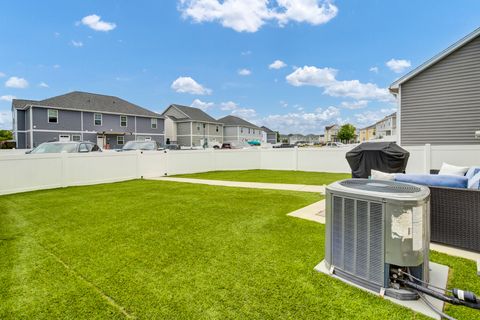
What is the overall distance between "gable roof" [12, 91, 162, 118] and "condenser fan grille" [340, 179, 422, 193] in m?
30.5

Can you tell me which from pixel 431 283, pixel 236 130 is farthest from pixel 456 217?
pixel 236 130

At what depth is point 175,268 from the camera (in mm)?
3135

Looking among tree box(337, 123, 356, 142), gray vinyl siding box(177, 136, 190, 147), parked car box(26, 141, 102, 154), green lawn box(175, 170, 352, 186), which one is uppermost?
tree box(337, 123, 356, 142)

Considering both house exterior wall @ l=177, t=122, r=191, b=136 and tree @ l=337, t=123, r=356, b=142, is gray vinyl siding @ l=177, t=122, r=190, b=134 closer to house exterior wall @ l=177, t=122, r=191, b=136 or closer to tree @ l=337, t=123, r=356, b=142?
house exterior wall @ l=177, t=122, r=191, b=136

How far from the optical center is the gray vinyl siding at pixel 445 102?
9.86 meters

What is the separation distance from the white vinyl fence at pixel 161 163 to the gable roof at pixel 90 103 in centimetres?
1995

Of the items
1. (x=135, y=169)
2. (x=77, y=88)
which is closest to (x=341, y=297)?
(x=135, y=169)

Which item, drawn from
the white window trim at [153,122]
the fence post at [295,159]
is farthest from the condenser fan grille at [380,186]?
the white window trim at [153,122]

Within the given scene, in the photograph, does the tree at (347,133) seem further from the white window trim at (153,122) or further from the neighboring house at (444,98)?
the neighboring house at (444,98)

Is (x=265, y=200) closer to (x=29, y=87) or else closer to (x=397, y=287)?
(x=397, y=287)

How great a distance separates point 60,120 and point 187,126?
17049mm

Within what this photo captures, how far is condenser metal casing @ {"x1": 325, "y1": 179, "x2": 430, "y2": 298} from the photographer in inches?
89.0

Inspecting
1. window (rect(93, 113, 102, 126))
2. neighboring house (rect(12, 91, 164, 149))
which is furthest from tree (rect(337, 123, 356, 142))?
window (rect(93, 113, 102, 126))

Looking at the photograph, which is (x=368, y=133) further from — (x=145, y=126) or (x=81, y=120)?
(x=81, y=120)
